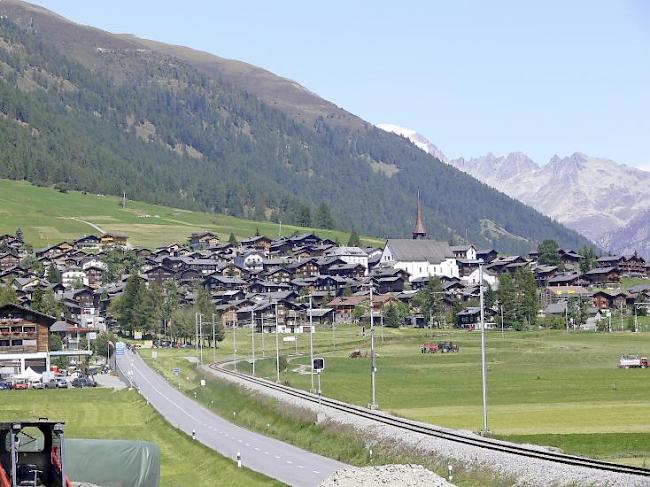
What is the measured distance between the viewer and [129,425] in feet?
256

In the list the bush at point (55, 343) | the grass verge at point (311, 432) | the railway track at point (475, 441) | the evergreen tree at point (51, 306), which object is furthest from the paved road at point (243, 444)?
the evergreen tree at point (51, 306)

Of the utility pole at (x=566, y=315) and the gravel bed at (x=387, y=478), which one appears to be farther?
the utility pole at (x=566, y=315)

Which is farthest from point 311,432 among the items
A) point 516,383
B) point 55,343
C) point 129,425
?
point 55,343

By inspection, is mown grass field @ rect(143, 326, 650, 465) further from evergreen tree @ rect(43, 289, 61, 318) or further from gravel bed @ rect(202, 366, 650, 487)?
evergreen tree @ rect(43, 289, 61, 318)

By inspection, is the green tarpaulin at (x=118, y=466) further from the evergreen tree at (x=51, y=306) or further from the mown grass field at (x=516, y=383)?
the evergreen tree at (x=51, y=306)

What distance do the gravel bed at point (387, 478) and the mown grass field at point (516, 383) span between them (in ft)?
35.6

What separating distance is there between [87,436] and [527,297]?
113213mm

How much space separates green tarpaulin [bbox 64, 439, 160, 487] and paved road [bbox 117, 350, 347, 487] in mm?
6337

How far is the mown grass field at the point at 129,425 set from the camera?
5366cm

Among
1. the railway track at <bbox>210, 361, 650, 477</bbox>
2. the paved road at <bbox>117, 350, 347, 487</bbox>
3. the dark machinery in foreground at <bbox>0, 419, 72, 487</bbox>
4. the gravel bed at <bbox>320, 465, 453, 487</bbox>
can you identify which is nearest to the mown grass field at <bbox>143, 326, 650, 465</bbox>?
the railway track at <bbox>210, 361, 650, 477</bbox>

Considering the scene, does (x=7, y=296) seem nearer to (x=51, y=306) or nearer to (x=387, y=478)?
(x=51, y=306)

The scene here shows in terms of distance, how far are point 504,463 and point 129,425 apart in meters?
Result: 36.5

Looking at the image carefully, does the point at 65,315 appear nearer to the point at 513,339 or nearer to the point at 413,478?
the point at 513,339

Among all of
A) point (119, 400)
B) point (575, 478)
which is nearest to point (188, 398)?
point (119, 400)
